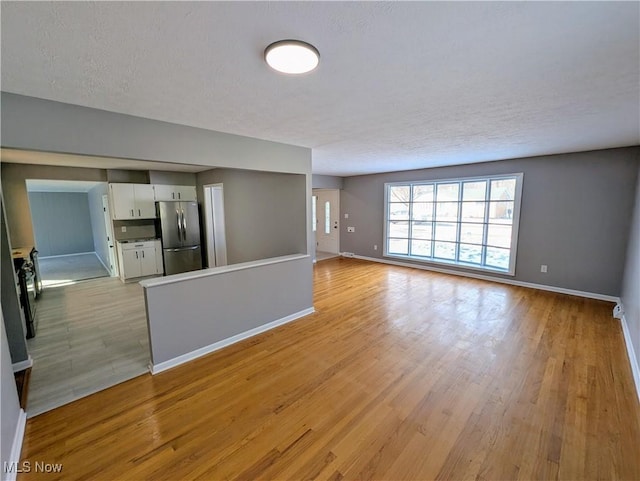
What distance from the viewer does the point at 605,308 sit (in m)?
4.02

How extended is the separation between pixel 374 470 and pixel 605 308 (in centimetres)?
460

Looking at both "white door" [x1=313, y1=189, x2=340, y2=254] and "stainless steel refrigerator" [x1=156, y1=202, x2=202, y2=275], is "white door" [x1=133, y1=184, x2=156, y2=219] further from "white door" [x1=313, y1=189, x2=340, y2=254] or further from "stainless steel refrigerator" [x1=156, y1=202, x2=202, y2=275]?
"white door" [x1=313, y1=189, x2=340, y2=254]

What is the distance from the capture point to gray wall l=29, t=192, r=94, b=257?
28.3 feet

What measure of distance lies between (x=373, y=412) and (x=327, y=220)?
22.2 feet

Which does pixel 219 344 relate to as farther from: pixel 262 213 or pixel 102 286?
pixel 102 286

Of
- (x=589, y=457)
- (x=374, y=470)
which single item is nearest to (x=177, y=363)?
(x=374, y=470)

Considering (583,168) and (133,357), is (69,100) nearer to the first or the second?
(133,357)

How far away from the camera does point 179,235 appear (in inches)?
238

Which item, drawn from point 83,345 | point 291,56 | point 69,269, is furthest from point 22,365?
point 69,269

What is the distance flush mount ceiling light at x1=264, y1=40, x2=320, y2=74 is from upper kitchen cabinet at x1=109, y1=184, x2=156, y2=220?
17.7 feet

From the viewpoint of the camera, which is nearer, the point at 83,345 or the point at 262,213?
the point at 83,345

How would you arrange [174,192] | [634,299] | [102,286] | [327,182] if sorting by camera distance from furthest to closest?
[327,182] → [174,192] → [102,286] → [634,299]

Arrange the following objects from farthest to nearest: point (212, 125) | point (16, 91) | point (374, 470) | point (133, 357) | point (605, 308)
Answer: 1. point (605, 308)
2. point (133, 357)
3. point (212, 125)
4. point (16, 91)
5. point (374, 470)

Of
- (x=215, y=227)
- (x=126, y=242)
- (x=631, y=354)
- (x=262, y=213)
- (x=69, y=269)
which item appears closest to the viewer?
(x=631, y=354)
